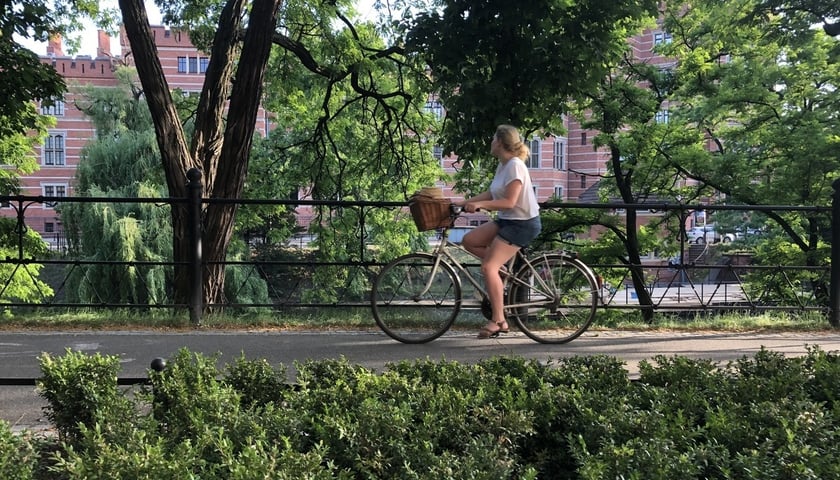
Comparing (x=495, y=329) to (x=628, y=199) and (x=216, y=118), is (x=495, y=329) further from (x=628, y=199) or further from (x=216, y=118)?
(x=628, y=199)

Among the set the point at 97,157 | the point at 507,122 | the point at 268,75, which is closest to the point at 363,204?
the point at 507,122

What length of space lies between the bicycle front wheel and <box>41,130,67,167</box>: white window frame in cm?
6278

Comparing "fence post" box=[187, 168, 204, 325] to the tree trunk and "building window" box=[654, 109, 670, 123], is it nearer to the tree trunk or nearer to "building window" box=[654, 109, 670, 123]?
the tree trunk

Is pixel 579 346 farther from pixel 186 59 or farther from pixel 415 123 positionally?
pixel 186 59

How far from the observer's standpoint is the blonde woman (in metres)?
5.07

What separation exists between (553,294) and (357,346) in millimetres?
1952

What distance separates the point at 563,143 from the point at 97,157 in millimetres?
51870

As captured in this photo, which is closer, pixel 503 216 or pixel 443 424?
pixel 443 424

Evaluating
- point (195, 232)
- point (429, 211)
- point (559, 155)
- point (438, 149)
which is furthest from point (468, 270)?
point (559, 155)

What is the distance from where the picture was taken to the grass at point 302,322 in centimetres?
656

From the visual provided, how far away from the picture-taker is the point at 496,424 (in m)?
2.68

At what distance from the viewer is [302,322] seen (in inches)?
271

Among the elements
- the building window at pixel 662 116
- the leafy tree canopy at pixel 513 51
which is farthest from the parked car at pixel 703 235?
the building window at pixel 662 116

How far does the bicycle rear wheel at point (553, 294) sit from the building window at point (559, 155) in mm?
60538
